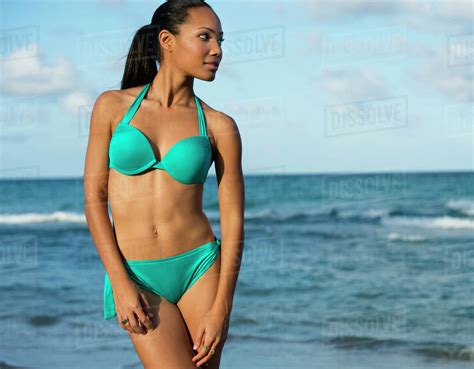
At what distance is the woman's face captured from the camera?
113 inches

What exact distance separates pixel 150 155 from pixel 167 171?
89mm

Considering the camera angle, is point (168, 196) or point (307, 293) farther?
point (307, 293)

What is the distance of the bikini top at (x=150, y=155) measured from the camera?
2787mm

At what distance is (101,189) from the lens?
112 inches

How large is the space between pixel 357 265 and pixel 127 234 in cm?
1195

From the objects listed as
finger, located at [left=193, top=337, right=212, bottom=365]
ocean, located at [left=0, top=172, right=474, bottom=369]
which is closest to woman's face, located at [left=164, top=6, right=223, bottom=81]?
finger, located at [left=193, top=337, right=212, bottom=365]

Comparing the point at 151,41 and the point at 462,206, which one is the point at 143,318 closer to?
the point at 151,41

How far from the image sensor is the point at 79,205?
27.3 meters

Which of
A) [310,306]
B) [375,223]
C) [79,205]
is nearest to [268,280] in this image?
[310,306]

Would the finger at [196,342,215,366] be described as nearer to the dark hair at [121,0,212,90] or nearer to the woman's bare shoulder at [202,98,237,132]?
the woman's bare shoulder at [202,98,237,132]

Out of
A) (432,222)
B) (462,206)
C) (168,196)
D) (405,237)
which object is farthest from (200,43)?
(462,206)

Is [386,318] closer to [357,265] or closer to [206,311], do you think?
[357,265]

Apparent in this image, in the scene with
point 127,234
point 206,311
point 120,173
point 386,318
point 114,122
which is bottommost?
point 386,318

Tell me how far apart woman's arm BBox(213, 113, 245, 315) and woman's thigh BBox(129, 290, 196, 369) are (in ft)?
0.55
